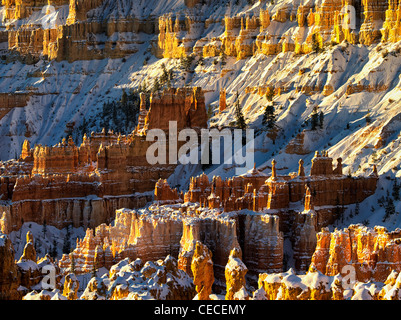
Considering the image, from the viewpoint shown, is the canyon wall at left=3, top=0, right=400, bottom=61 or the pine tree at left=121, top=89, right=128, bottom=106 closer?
the canyon wall at left=3, top=0, right=400, bottom=61

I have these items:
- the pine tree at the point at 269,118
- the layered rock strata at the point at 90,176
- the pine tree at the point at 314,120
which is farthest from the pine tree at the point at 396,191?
the pine tree at the point at 269,118

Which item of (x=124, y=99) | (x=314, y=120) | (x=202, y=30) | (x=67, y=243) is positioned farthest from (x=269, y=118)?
(x=202, y=30)

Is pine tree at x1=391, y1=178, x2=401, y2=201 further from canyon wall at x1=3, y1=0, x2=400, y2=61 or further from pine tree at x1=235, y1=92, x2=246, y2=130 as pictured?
canyon wall at x1=3, y1=0, x2=400, y2=61

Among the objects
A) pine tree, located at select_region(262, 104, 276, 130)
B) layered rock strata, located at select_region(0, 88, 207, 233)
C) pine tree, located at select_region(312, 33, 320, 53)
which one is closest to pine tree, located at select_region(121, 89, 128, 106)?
pine tree, located at select_region(312, 33, 320, 53)

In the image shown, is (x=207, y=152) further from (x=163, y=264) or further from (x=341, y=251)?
(x=163, y=264)

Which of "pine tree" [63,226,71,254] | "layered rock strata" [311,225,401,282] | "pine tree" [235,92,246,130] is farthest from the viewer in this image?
"pine tree" [235,92,246,130]

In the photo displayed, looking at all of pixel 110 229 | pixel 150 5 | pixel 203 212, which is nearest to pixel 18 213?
pixel 110 229

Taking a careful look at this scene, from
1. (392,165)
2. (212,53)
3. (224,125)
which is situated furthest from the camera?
(212,53)

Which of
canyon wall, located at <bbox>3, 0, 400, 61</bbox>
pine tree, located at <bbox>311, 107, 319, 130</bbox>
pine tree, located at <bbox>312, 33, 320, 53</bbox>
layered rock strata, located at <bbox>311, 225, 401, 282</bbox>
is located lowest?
layered rock strata, located at <bbox>311, 225, 401, 282</bbox>
